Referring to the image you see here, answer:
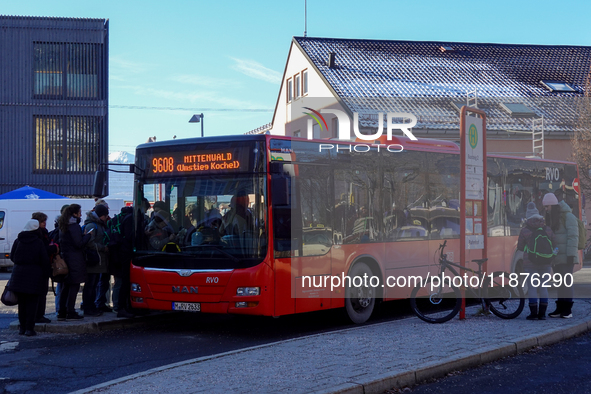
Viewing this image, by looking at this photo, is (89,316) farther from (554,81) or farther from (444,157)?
(554,81)

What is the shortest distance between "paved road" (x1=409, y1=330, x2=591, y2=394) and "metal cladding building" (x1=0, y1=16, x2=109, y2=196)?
30160 mm

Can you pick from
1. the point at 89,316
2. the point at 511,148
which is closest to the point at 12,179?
the point at 511,148

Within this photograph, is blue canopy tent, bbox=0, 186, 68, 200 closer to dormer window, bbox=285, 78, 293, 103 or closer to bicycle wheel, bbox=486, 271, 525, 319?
bicycle wheel, bbox=486, 271, 525, 319

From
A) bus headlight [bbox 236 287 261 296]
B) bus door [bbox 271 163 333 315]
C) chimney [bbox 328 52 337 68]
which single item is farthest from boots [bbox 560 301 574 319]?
chimney [bbox 328 52 337 68]

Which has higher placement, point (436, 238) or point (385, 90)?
point (385, 90)

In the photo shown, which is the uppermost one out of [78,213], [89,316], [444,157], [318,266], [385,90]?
[385,90]

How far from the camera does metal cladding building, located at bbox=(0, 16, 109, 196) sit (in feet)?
115

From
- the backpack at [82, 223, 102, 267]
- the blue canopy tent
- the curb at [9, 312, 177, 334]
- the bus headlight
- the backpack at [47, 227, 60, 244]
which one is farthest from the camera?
the blue canopy tent

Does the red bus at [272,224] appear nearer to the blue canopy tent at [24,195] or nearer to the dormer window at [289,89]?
the blue canopy tent at [24,195]

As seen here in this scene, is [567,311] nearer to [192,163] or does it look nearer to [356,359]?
[356,359]

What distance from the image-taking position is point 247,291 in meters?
9.70

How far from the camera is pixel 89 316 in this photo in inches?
447

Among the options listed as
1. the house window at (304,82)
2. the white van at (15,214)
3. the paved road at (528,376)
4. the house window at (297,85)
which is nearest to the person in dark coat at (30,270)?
the paved road at (528,376)

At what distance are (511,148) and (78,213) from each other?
24868mm
